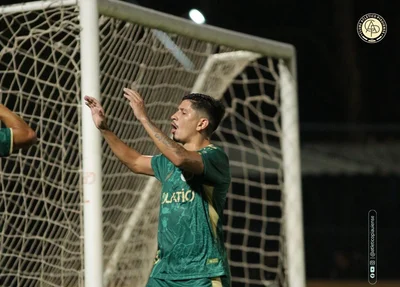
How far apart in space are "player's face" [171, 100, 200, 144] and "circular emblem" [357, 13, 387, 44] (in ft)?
9.82

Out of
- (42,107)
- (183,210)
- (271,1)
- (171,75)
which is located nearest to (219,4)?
(271,1)

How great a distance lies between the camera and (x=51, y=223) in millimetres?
5266

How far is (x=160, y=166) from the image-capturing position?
4512 mm

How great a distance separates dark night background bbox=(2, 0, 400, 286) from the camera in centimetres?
1267

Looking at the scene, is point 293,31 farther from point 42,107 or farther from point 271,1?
point 42,107

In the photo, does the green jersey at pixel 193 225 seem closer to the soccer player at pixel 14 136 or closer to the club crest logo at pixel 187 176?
the club crest logo at pixel 187 176

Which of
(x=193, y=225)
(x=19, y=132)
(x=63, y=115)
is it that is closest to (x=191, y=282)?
(x=193, y=225)

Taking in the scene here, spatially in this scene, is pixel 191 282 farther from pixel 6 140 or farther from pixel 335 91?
pixel 335 91

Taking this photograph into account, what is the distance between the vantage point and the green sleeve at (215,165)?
4.30m

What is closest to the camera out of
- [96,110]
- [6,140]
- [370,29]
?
[6,140]

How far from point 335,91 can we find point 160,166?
10.1 meters

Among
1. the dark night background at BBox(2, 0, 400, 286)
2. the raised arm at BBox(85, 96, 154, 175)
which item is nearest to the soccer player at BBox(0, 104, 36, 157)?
the raised arm at BBox(85, 96, 154, 175)

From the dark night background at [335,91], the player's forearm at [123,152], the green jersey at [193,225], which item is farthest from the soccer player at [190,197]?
the dark night background at [335,91]

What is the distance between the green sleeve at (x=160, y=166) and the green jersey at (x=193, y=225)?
0.22 feet
